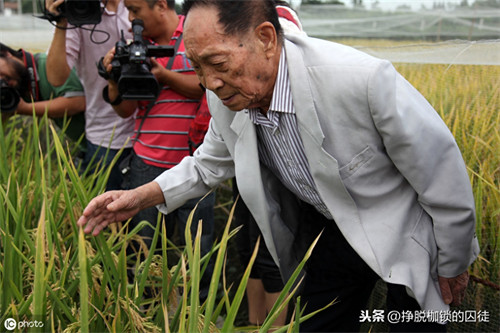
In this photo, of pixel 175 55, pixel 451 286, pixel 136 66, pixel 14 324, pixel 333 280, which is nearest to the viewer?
pixel 14 324

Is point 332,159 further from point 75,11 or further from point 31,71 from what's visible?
point 31,71

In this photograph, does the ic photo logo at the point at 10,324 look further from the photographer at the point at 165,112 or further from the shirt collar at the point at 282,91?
the photographer at the point at 165,112

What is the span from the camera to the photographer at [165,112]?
7.44 ft

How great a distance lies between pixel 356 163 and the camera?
4.68ft

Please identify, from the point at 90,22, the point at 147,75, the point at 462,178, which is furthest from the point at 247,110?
the point at 90,22

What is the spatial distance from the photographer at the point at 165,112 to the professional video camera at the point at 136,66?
1.6 inches

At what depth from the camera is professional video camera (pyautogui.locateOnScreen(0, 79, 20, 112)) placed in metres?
2.56

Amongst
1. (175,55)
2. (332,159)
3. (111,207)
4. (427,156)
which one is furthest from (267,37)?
(175,55)

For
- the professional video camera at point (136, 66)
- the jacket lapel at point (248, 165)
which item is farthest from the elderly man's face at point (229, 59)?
the professional video camera at point (136, 66)

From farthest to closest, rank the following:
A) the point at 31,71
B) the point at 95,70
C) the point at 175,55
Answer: the point at 31,71
the point at 95,70
the point at 175,55

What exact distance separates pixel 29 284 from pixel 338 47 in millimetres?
1036

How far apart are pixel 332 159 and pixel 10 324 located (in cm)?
86

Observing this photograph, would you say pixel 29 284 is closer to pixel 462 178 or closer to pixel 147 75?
pixel 147 75

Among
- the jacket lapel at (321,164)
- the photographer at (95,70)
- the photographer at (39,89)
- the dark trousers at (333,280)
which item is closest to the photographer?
the jacket lapel at (321,164)
